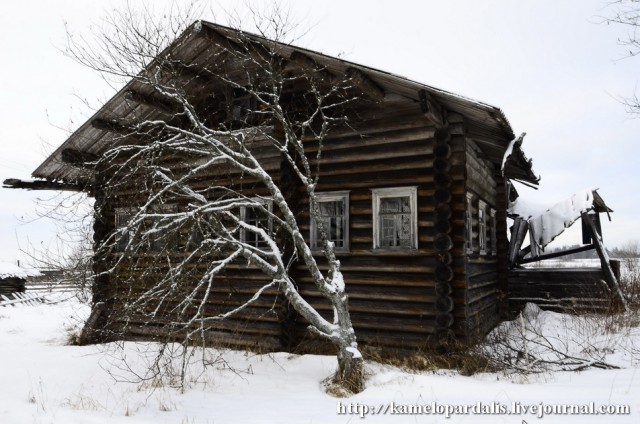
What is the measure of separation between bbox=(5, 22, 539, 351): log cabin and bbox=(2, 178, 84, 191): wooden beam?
2.90 meters

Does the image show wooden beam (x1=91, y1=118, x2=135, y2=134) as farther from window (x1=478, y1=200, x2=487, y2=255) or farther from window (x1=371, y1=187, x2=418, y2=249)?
window (x1=478, y1=200, x2=487, y2=255)

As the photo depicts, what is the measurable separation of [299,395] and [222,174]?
559 cm

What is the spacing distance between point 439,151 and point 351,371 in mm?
4162

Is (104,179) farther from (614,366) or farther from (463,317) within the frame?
(614,366)

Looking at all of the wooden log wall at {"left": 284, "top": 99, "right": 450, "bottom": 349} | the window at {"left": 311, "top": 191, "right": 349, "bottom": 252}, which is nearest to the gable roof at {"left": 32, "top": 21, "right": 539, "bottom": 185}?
the wooden log wall at {"left": 284, "top": 99, "right": 450, "bottom": 349}

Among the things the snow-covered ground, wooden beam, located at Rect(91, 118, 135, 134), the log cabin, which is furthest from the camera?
wooden beam, located at Rect(91, 118, 135, 134)

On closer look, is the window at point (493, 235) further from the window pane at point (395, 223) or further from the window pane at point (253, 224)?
the window pane at point (253, 224)

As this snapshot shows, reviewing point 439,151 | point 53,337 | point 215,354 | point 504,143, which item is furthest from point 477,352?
point 53,337

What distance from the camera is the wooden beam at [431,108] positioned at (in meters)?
7.55

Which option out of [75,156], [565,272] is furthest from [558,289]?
[75,156]

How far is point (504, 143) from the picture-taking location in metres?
9.17

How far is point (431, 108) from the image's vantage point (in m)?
7.69

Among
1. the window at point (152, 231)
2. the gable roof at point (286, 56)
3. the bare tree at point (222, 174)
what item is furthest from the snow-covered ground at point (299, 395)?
the gable roof at point (286, 56)

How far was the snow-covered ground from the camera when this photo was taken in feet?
Answer: 17.0
